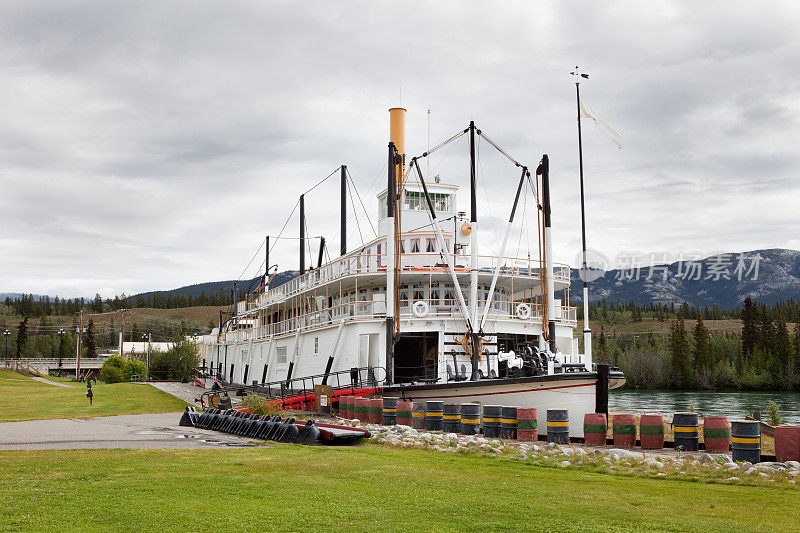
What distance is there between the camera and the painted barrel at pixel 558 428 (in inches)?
687

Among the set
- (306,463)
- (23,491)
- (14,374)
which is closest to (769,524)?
(306,463)

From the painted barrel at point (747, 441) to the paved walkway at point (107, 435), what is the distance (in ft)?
34.2

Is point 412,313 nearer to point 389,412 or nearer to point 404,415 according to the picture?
Result: point 389,412

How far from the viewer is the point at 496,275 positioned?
88.7 ft

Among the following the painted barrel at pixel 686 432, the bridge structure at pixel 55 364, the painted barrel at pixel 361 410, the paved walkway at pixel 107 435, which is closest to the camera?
the paved walkway at pixel 107 435

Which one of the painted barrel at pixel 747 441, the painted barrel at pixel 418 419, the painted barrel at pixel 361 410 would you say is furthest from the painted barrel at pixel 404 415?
the painted barrel at pixel 747 441

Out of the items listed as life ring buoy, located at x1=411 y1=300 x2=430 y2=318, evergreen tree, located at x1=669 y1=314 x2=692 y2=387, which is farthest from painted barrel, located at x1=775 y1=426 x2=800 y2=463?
evergreen tree, located at x1=669 y1=314 x2=692 y2=387

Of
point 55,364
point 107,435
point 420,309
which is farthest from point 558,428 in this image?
point 55,364

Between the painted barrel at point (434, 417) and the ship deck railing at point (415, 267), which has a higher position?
the ship deck railing at point (415, 267)

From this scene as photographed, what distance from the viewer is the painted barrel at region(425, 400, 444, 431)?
2009 centimetres

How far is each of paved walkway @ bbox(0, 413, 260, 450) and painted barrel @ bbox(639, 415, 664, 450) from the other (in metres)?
9.16

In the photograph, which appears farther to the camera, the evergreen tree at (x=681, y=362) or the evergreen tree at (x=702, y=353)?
the evergreen tree at (x=702, y=353)

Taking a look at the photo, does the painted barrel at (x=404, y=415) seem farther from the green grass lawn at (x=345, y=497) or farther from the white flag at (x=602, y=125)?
the white flag at (x=602, y=125)

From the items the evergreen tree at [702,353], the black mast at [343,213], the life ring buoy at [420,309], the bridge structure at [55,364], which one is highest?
the black mast at [343,213]
